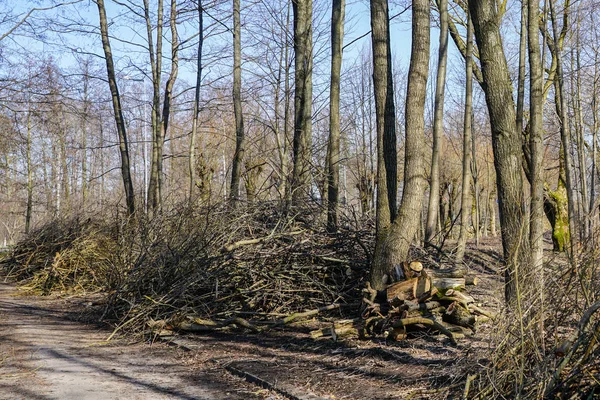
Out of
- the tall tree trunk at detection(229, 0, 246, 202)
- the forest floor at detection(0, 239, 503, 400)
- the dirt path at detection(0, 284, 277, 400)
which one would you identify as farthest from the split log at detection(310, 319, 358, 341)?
the tall tree trunk at detection(229, 0, 246, 202)

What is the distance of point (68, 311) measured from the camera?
468 inches

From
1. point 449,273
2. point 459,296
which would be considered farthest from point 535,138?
point 459,296

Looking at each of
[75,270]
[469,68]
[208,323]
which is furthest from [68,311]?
[469,68]

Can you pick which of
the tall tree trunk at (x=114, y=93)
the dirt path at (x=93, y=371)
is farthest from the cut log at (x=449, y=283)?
the tall tree trunk at (x=114, y=93)

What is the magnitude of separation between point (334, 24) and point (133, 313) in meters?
7.07

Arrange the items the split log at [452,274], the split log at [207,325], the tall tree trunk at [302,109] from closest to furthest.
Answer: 1. the split log at [452,274]
2. the split log at [207,325]
3. the tall tree trunk at [302,109]

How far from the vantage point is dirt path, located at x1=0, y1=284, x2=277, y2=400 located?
19.7ft

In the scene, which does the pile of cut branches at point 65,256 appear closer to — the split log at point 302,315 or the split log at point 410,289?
the split log at point 302,315

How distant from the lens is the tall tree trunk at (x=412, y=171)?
348 inches

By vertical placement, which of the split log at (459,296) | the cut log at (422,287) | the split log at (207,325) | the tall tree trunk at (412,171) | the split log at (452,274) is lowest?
the split log at (207,325)

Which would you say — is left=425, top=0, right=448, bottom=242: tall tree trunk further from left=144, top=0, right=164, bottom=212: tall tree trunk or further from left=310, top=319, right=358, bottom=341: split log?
left=310, top=319, right=358, bottom=341: split log

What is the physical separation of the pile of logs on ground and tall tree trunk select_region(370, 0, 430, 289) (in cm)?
30

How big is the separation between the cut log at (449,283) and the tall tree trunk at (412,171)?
663 millimetres

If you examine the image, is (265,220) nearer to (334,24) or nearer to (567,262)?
(334,24)
